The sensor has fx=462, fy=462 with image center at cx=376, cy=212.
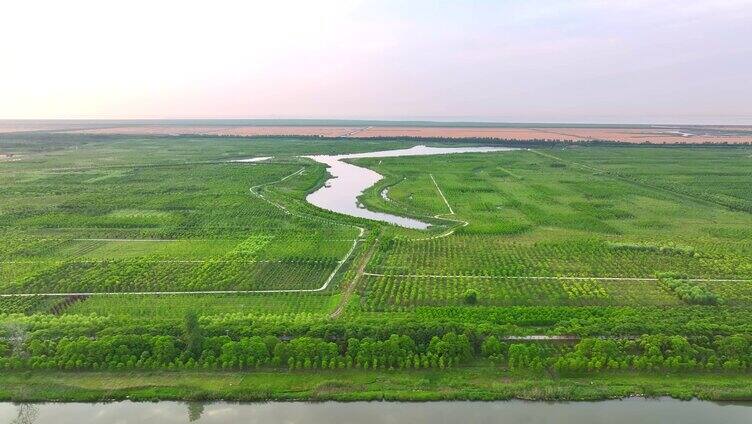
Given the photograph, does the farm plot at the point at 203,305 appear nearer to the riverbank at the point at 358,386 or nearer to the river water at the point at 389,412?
the riverbank at the point at 358,386

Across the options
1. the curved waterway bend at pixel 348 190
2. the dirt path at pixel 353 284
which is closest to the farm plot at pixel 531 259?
the dirt path at pixel 353 284

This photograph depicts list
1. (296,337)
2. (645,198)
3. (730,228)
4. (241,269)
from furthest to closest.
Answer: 1. (645,198)
2. (730,228)
3. (241,269)
4. (296,337)

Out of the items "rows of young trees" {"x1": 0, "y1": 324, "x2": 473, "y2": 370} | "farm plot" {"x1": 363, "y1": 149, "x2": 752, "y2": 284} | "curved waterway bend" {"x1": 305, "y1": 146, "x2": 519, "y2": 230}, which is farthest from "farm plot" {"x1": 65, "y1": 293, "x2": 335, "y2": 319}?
"curved waterway bend" {"x1": 305, "y1": 146, "x2": 519, "y2": 230}

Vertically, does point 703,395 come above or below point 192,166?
below

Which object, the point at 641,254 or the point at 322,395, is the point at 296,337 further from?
the point at 641,254

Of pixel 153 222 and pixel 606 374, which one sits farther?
pixel 153 222

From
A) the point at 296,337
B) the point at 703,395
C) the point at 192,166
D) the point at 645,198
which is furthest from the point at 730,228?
the point at 192,166
